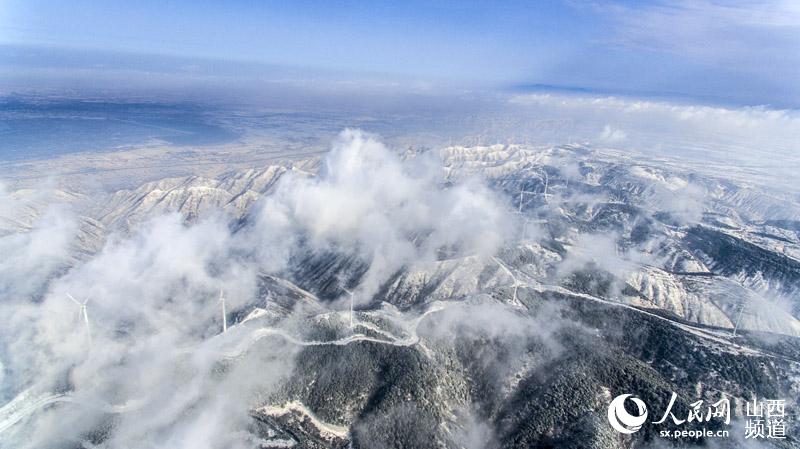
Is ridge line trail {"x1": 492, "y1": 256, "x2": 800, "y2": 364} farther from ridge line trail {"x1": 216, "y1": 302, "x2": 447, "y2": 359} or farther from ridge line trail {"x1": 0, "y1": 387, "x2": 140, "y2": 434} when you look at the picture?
ridge line trail {"x1": 0, "y1": 387, "x2": 140, "y2": 434}

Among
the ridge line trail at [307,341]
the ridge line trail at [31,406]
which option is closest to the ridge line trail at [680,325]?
the ridge line trail at [307,341]

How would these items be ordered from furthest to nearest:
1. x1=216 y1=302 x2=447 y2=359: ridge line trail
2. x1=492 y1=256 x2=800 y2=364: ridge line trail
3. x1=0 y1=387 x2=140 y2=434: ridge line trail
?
x1=492 y1=256 x2=800 y2=364: ridge line trail, x1=216 y1=302 x2=447 y2=359: ridge line trail, x1=0 y1=387 x2=140 y2=434: ridge line trail

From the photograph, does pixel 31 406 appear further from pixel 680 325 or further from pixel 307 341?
pixel 680 325

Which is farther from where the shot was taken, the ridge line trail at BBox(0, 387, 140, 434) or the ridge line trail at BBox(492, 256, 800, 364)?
the ridge line trail at BBox(492, 256, 800, 364)

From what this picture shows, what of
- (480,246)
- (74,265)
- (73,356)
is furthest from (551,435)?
(74,265)

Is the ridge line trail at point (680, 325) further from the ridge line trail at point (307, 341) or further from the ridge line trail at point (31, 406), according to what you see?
the ridge line trail at point (31, 406)

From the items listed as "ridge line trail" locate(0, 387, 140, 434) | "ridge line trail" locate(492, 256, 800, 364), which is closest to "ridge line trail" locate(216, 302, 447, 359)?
"ridge line trail" locate(0, 387, 140, 434)

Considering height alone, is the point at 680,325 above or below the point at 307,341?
below

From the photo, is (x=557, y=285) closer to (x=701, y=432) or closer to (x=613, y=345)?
(x=613, y=345)

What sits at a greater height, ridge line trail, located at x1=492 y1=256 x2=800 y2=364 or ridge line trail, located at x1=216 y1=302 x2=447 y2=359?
ridge line trail, located at x1=216 y1=302 x2=447 y2=359

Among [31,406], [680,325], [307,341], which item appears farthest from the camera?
[680,325]

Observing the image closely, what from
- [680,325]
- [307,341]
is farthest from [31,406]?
[680,325]
